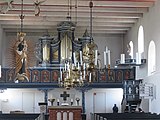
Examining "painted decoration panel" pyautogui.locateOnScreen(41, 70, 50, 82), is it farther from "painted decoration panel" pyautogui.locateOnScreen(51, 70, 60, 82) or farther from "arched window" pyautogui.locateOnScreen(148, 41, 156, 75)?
"arched window" pyautogui.locateOnScreen(148, 41, 156, 75)

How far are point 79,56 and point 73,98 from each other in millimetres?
7187

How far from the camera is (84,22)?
75.7 ft

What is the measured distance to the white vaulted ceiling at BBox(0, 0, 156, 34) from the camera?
17.4 metres

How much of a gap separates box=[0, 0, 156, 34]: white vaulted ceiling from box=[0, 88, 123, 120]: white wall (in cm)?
421

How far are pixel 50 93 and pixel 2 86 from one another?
3855 mm

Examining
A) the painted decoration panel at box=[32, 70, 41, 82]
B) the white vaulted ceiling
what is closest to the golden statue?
the white vaulted ceiling

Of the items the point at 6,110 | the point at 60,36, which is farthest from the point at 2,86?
the point at 60,36

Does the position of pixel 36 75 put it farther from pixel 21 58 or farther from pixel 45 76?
pixel 21 58

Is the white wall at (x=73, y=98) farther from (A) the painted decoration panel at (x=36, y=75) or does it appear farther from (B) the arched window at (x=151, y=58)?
(B) the arched window at (x=151, y=58)

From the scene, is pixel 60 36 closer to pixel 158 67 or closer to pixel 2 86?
pixel 2 86

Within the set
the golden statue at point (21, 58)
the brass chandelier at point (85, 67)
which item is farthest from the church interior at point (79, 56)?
the golden statue at point (21, 58)

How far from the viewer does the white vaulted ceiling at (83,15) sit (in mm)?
17391

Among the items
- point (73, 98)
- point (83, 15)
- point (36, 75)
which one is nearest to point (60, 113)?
point (36, 75)

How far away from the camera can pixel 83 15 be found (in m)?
20.5
